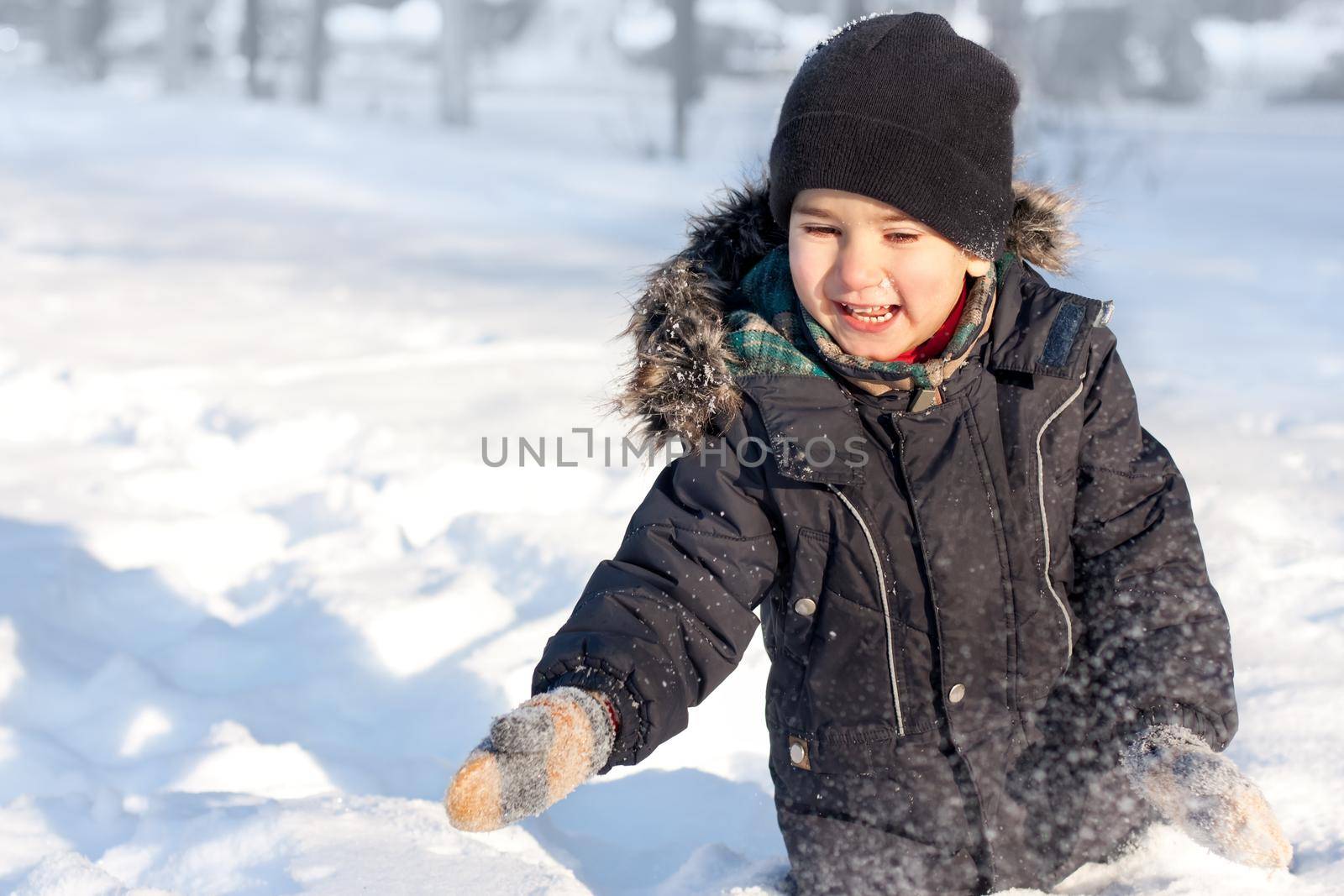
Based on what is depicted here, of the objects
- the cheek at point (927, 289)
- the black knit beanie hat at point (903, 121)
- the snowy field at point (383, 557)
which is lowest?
the snowy field at point (383, 557)

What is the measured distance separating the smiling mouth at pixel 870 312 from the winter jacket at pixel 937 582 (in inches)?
4.0

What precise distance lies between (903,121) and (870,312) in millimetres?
260

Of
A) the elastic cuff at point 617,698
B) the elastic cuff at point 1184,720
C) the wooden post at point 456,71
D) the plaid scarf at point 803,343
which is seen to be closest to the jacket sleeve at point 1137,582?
the elastic cuff at point 1184,720

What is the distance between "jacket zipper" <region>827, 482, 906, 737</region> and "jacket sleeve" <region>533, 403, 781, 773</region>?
0.12 metres

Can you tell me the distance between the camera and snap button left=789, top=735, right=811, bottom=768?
1.90 m

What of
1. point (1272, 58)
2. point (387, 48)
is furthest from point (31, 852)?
point (387, 48)

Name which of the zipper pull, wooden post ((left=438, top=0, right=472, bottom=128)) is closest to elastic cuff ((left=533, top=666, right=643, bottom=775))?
the zipper pull

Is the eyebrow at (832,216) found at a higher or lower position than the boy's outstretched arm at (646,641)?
higher

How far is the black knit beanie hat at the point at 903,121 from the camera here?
1.73 m

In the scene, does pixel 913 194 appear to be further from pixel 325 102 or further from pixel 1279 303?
pixel 325 102

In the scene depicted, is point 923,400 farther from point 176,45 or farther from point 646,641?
point 176,45

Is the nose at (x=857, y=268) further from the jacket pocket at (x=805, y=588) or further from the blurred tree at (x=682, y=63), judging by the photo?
the blurred tree at (x=682, y=63)

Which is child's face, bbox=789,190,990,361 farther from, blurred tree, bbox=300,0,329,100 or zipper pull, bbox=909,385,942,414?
blurred tree, bbox=300,0,329,100

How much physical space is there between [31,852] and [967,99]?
185cm
